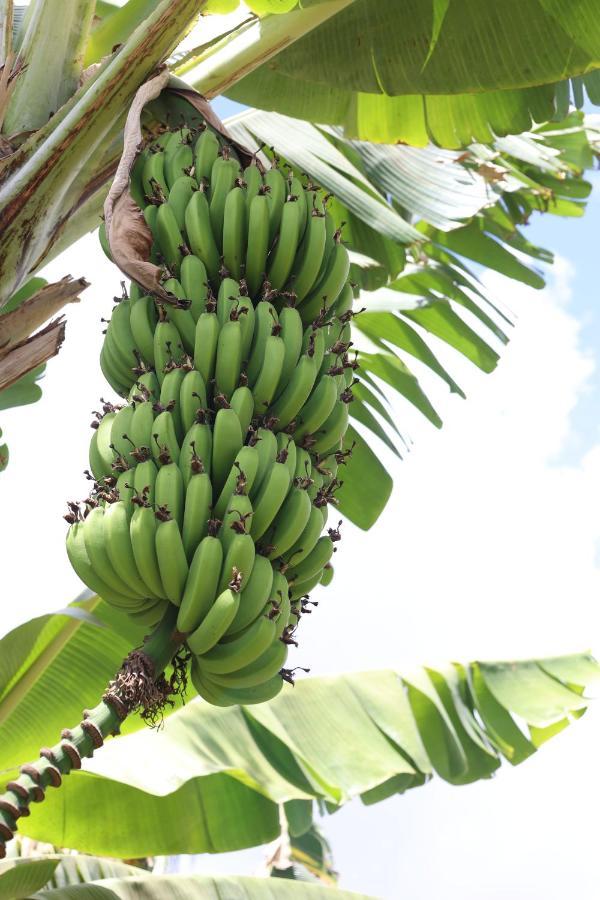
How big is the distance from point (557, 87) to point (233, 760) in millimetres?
2215

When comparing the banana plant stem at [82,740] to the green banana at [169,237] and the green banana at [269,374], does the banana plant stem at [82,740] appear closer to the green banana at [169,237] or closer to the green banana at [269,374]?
the green banana at [269,374]

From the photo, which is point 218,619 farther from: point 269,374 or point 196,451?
point 269,374

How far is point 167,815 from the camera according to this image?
278cm

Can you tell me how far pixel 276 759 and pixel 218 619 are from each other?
5.36 feet

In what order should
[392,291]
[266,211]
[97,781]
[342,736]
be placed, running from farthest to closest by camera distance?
[392,291]
[342,736]
[97,781]
[266,211]

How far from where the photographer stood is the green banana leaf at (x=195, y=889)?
7.45 ft

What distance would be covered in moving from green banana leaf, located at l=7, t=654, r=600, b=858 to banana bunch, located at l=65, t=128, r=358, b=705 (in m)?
1.26

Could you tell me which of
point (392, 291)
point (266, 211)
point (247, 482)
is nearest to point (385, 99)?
point (392, 291)

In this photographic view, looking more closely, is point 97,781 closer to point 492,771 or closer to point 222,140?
point 492,771

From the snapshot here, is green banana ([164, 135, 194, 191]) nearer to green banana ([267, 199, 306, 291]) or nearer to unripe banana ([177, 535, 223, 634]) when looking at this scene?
green banana ([267, 199, 306, 291])

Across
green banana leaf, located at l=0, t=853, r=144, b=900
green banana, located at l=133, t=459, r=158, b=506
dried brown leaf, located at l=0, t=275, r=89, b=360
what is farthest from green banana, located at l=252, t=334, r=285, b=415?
green banana leaf, located at l=0, t=853, r=144, b=900

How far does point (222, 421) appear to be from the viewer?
1.45 m

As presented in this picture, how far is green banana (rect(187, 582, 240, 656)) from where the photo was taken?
4.44 ft

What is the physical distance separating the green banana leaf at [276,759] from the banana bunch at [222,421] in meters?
1.26
